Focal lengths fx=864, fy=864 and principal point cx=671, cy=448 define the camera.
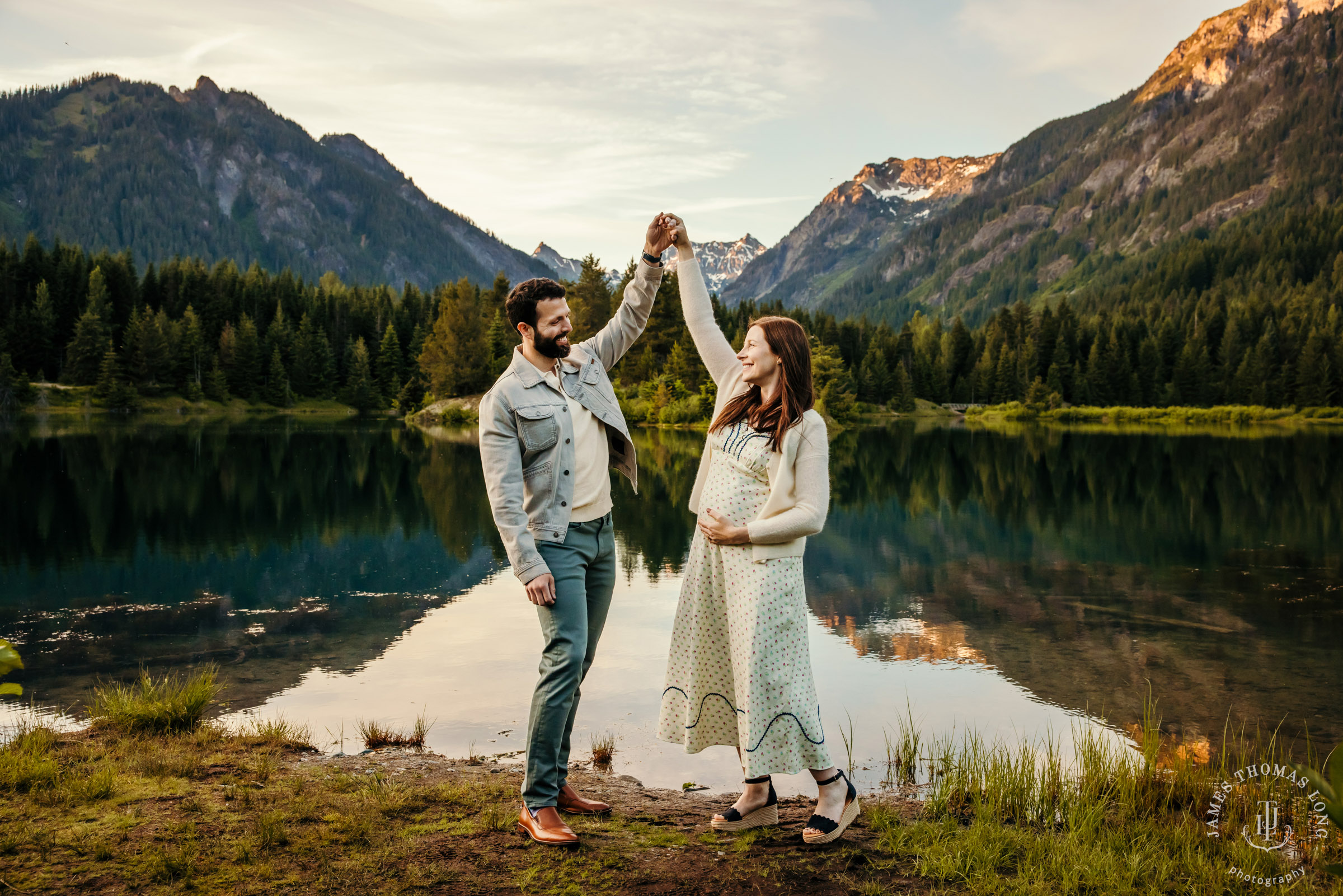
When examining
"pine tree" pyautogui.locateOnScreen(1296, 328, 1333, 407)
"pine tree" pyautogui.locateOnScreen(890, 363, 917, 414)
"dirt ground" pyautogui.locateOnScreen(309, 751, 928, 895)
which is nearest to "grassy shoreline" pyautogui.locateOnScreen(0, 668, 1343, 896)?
"dirt ground" pyautogui.locateOnScreen(309, 751, 928, 895)

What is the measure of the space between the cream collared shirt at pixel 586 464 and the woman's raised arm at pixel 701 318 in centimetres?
76

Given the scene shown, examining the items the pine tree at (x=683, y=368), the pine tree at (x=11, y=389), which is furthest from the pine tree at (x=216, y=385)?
the pine tree at (x=683, y=368)

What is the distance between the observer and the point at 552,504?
461 centimetres

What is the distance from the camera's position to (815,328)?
112 meters

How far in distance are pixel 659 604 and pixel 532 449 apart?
8776 millimetres

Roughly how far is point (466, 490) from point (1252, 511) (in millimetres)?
22059

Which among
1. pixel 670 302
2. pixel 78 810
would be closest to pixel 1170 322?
pixel 670 302

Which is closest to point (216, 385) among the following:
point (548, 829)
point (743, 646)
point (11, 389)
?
point (11, 389)

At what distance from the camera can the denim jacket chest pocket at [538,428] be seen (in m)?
4.60

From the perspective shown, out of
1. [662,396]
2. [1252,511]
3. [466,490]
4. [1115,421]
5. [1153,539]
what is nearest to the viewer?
[1153,539]

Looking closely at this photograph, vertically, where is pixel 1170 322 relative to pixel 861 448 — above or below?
above

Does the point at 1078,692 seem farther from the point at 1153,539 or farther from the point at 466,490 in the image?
the point at 466,490

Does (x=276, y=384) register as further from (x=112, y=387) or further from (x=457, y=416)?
(x=457, y=416)

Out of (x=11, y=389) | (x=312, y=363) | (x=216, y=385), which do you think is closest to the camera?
(x=11, y=389)
